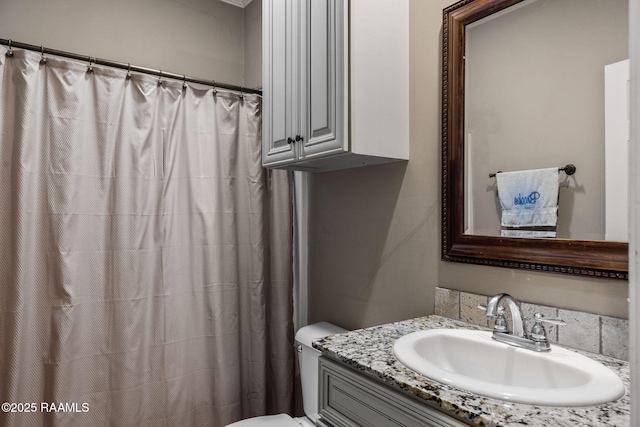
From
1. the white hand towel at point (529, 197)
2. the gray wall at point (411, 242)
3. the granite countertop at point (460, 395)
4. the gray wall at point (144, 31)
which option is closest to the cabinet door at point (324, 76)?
the gray wall at point (411, 242)

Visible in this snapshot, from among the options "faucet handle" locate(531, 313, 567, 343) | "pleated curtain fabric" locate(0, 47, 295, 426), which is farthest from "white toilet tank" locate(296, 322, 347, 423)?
"faucet handle" locate(531, 313, 567, 343)

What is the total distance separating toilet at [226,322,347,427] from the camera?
5.38 ft

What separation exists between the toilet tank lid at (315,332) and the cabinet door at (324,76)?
803 millimetres

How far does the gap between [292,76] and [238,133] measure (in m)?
0.61

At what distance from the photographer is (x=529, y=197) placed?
3.70 feet

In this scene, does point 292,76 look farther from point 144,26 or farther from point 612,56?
point 144,26

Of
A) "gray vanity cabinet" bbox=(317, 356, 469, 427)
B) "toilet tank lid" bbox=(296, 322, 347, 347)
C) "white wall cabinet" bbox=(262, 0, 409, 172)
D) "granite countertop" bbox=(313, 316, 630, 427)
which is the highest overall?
"white wall cabinet" bbox=(262, 0, 409, 172)

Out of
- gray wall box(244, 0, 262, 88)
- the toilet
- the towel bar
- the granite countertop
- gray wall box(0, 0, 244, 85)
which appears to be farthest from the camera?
gray wall box(244, 0, 262, 88)

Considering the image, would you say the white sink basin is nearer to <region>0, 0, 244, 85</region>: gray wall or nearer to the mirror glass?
the mirror glass

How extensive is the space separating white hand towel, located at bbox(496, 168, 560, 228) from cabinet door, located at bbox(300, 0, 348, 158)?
0.52m

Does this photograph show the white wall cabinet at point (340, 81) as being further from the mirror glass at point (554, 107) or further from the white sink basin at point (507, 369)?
the white sink basin at point (507, 369)

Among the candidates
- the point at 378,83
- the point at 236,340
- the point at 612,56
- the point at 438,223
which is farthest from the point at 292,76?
the point at 236,340

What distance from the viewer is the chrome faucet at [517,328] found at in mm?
970

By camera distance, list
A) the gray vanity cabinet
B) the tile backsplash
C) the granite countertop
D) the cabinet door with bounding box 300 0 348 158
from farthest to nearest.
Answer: the cabinet door with bounding box 300 0 348 158 < the tile backsplash < the gray vanity cabinet < the granite countertop
